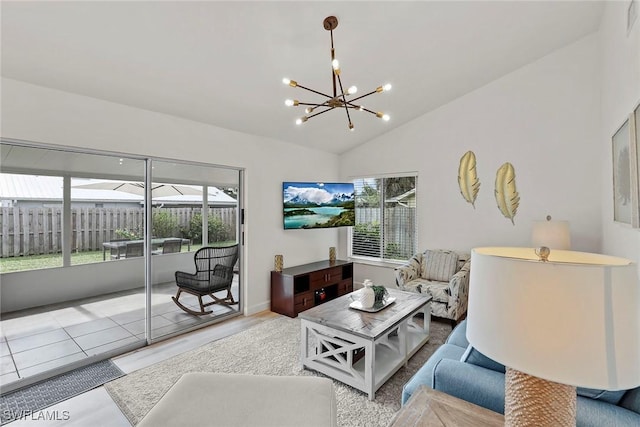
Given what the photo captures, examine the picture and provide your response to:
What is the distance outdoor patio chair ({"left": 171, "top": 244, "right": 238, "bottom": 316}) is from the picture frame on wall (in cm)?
384

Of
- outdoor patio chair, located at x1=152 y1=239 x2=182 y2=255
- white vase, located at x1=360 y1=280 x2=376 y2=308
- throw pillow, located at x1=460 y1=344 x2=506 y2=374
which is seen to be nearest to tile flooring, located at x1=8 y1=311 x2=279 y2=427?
outdoor patio chair, located at x1=152 y1=239 x2=182 y2=255

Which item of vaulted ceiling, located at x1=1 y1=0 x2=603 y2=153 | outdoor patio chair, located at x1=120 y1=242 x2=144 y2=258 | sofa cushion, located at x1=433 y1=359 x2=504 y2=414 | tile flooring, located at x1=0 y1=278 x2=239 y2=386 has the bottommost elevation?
tile flooring, located at x1=0 y1=278 x2=239 y2=386

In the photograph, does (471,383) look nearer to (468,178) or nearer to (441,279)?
(441,279)

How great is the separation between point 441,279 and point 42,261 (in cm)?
475

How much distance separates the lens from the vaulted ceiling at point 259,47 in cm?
208

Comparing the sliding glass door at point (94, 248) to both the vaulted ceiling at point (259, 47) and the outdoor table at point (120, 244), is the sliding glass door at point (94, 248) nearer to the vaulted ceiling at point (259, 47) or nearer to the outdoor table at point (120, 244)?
the outdoor table at point (120, 244)

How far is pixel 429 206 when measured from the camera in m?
4.52

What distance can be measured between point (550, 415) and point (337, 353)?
69.9 inches

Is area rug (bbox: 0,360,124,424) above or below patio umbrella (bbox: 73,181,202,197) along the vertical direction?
below

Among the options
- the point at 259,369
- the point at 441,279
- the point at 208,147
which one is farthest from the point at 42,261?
the point at 441,279

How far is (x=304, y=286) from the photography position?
411 centimetres

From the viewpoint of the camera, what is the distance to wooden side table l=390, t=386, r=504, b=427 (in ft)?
3.54

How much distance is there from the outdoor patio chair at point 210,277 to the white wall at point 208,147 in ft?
0.78

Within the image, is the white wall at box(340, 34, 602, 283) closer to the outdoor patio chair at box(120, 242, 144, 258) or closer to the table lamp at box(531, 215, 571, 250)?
the table lamp at box(531, 215, 571, 250)
